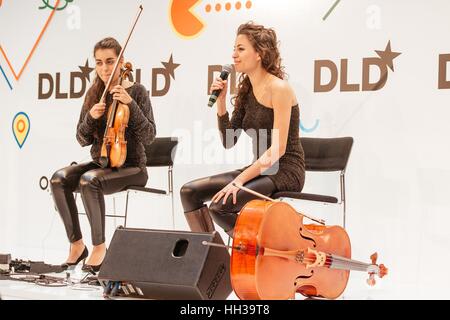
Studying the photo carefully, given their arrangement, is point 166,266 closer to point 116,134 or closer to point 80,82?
point 116,134

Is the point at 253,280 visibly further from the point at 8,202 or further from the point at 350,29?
the point at 8,202

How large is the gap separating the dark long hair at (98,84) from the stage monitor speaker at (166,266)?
143 centimetres

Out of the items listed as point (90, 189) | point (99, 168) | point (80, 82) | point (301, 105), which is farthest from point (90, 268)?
point (80, 82)

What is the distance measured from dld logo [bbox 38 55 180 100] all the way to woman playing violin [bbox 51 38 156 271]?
78cm

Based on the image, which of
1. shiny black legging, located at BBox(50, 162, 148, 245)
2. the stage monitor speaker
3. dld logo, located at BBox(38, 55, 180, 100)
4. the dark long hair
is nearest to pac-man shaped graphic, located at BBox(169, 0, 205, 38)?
dld logo, located at BBox(38, 55, 180, 100)

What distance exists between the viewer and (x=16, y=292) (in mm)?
3131

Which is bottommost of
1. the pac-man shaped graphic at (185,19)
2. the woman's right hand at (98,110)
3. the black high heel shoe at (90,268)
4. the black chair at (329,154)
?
the black high heel shoe at (90,268)

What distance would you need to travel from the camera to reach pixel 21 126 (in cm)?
550

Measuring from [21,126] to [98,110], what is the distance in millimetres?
1738

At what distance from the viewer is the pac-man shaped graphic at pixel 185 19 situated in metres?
4.82

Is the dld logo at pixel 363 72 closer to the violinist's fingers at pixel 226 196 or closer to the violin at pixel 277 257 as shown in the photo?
the violinist's fingers at pixel 226 196

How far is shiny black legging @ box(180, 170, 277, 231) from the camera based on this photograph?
11.0 ft

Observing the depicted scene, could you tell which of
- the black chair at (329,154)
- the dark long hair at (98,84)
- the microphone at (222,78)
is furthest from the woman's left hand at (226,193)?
the dark long hair at (98,84)

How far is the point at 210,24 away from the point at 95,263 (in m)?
1.91
